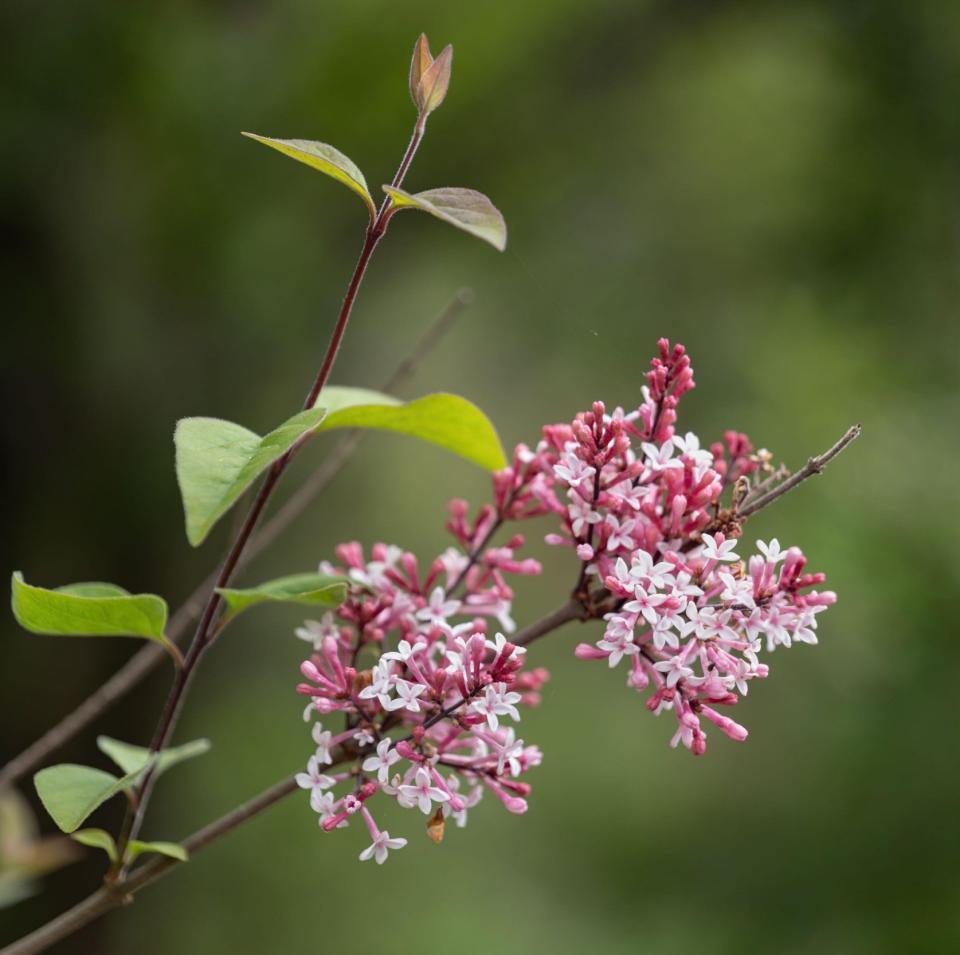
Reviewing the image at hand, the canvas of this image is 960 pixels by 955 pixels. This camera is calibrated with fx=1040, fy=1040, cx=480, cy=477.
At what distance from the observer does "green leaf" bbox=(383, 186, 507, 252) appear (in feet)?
1.95

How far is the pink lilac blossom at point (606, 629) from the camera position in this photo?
65 cm

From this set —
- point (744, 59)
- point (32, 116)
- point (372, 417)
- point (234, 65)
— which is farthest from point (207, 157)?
point (372, 417)

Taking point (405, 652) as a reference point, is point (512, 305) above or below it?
below

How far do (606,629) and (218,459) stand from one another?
27cm

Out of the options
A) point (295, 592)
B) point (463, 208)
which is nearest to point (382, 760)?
point (295, 592)

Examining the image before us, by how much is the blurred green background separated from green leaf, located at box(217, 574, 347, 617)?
86.3 inches

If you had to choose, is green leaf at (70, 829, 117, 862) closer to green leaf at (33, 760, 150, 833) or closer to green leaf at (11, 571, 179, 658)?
green leaf at (33, 760, 150, 833)

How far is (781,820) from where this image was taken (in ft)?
10.4

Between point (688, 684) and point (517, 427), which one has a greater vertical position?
point (688, 684)

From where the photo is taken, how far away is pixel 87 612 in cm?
68

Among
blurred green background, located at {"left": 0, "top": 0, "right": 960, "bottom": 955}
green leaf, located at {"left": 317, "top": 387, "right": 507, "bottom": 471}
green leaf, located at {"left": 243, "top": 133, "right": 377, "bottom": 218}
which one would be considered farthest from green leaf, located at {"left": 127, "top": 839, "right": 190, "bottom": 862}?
blurred green background, located at {"left": 0, "top": 0, "right": 960, "bottom": 955}

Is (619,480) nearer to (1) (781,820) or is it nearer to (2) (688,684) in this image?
(2) (688,684)

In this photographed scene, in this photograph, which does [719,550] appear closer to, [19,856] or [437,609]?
[437,609]

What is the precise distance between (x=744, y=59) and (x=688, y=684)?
151 inches
